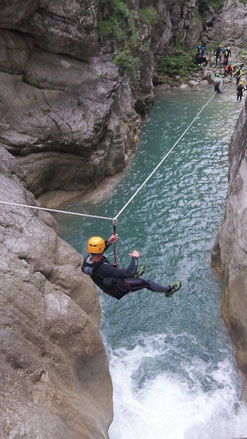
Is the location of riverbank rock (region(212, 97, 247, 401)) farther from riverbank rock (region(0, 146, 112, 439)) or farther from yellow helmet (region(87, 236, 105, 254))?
yellow helmet (region(87, 236, 105, 254))

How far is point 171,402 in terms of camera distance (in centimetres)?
712

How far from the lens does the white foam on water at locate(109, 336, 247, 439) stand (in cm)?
661

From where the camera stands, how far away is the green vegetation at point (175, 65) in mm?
27438

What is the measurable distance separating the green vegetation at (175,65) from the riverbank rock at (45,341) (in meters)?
23.0

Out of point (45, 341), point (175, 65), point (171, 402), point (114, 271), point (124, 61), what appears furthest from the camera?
point (175, 65)

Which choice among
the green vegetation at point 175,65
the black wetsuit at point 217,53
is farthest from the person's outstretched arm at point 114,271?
the black wetsuit at point 217,53

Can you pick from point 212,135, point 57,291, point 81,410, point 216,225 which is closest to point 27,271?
point 57,291

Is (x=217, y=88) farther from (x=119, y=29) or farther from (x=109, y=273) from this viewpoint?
(x=109, y=273)

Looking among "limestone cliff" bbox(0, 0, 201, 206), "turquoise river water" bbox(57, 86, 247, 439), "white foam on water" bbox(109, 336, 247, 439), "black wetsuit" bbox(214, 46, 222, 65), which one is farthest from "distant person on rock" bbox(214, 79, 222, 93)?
"white foam on water" bbox(109, 336, 247, 439)

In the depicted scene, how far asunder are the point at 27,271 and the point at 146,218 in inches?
254

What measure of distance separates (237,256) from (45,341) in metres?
4.33

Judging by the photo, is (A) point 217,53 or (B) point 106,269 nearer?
(B) point 106,269

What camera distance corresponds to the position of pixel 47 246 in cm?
742

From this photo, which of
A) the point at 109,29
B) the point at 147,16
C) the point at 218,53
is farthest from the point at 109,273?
the point at 218,53
